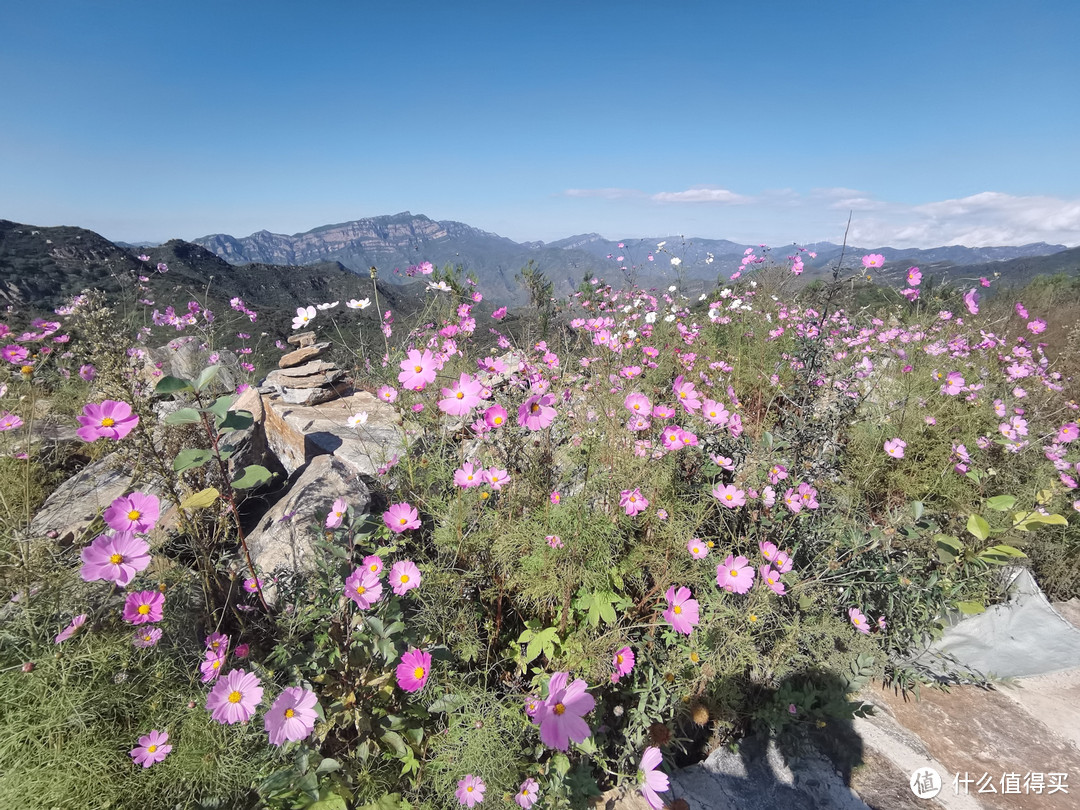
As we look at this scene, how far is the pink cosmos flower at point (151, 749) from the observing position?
1.06 meters

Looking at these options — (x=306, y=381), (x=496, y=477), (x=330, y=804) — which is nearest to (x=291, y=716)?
(x=330, y=804)

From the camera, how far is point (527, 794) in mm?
1258

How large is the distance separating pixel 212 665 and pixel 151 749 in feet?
0.62

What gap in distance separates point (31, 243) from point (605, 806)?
1520 inches

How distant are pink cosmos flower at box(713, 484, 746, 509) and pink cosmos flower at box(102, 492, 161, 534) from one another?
5.81 feet

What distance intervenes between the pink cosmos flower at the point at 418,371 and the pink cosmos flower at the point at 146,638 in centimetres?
96

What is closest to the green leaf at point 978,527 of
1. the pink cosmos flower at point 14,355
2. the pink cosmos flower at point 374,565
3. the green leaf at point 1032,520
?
the green leaf at point 1032,520

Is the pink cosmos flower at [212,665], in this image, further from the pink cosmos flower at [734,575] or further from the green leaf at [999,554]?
the green leaf at [999,554]

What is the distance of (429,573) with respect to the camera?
65.3 inches

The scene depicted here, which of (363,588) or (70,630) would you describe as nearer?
(70,630)

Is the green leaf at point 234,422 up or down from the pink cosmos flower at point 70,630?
up

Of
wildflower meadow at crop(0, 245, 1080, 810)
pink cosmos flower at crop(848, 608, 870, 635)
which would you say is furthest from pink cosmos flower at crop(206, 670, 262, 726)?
pink cosmos flower at crop(848, 608, 870, 635)

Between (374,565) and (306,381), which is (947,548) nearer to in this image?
(374,565)

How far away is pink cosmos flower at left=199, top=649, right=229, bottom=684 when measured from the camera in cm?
120
